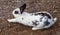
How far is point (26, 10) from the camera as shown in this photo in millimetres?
2473

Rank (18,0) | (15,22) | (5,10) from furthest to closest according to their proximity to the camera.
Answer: (18,0), (5,10), (15,22)

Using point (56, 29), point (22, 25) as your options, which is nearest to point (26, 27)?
point (22, 25)

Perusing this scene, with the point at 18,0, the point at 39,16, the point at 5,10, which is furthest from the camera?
the point at 18,0

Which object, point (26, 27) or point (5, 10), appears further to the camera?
point (5, 10)

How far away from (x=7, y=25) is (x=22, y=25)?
0.19 metres

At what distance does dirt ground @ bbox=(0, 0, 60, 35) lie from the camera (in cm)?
209

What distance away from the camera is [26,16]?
84.1 inches

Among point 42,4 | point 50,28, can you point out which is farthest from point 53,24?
point 42,4

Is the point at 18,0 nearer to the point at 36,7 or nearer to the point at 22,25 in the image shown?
the point at 36,7

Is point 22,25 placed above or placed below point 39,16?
below

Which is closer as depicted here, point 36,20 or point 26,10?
point 36,20

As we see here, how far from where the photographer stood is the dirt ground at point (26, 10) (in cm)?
209

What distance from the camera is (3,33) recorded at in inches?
81.7

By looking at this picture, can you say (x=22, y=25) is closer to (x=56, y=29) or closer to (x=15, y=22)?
(x=15, y=22)
